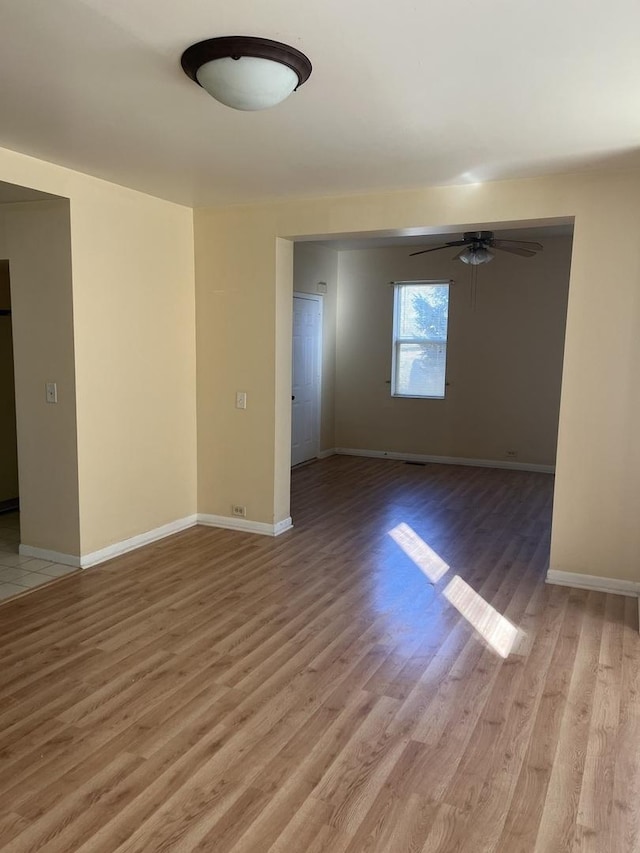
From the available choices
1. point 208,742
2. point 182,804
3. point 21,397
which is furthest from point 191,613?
point 21,397

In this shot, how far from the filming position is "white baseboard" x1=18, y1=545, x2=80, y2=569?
413 cm

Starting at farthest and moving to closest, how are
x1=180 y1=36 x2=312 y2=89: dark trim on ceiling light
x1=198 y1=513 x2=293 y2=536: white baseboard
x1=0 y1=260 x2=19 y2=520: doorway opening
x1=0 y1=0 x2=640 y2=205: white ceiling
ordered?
x1=0 y1=260 x2=19 y2=520: doorway opening, x1=198 y1=513 x2=293 y2=536: white baseboard, x1=180 y1=36 x2=312 y2=89: dark trim on ceiling light, x1=0 y1=0 x2=640 y2=205: white ceiling

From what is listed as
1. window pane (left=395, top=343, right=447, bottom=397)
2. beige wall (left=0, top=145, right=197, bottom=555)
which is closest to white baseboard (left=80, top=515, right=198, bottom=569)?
beige wall (left=0, top=145, right=197, bottom=555)

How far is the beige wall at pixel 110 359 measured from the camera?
396cm

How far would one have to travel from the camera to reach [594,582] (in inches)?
154

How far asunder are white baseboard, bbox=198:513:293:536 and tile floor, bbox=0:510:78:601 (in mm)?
1251

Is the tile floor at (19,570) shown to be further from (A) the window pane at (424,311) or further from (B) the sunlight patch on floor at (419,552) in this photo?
(A) the window pane at (424,311)

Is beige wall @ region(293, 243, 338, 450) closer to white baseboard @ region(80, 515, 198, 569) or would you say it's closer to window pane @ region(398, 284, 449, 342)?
window pane @ region(398, 284, 449, 342)

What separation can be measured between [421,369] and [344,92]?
574 centimetres

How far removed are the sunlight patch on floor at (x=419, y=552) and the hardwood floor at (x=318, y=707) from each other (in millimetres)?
26

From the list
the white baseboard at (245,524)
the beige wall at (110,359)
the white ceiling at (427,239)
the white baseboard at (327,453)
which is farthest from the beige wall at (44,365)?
the white baseboard at (327,453)

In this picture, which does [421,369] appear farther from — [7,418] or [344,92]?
[344,92]

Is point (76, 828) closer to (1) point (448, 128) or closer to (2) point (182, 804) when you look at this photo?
(2) point (182, 804)

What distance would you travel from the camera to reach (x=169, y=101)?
261 centimetres
